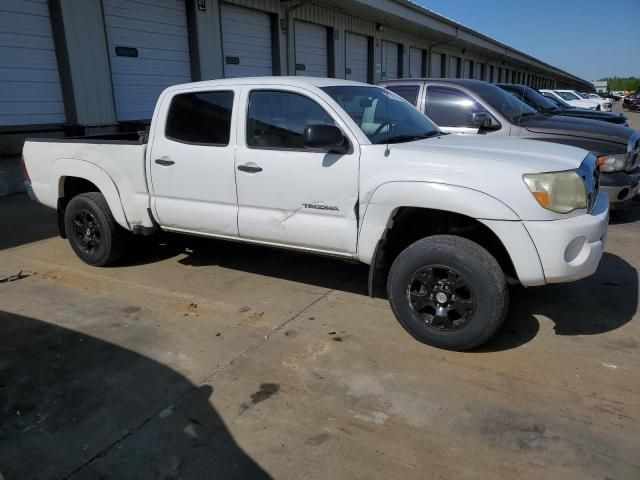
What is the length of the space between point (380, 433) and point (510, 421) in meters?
0.73

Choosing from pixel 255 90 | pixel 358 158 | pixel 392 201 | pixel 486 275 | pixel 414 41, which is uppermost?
pixel 414 41

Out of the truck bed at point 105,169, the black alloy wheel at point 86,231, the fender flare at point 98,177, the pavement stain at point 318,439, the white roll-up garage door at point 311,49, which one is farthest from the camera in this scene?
the white roll-up garage door at point 311,49

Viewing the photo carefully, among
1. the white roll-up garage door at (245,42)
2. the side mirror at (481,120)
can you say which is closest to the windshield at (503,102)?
the side mirror at (481,120)

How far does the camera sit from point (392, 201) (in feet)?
12.2

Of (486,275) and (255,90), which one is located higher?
(255,90)

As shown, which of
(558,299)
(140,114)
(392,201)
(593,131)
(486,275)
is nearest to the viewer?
(486,275)

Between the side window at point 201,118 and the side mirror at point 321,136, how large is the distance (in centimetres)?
Answer: 104

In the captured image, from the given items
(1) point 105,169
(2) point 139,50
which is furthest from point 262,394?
(2) point 139,50

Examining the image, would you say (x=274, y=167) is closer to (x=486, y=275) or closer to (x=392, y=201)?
(x=392, y=201)

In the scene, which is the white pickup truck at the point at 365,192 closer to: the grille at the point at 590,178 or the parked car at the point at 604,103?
the grille at the point at 590,178

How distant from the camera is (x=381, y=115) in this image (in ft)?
14.6

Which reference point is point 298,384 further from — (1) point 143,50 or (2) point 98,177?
(1) point 143,50

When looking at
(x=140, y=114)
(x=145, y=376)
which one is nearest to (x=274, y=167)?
(x=145, y=376)

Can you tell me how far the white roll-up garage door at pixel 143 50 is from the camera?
11.5 m
